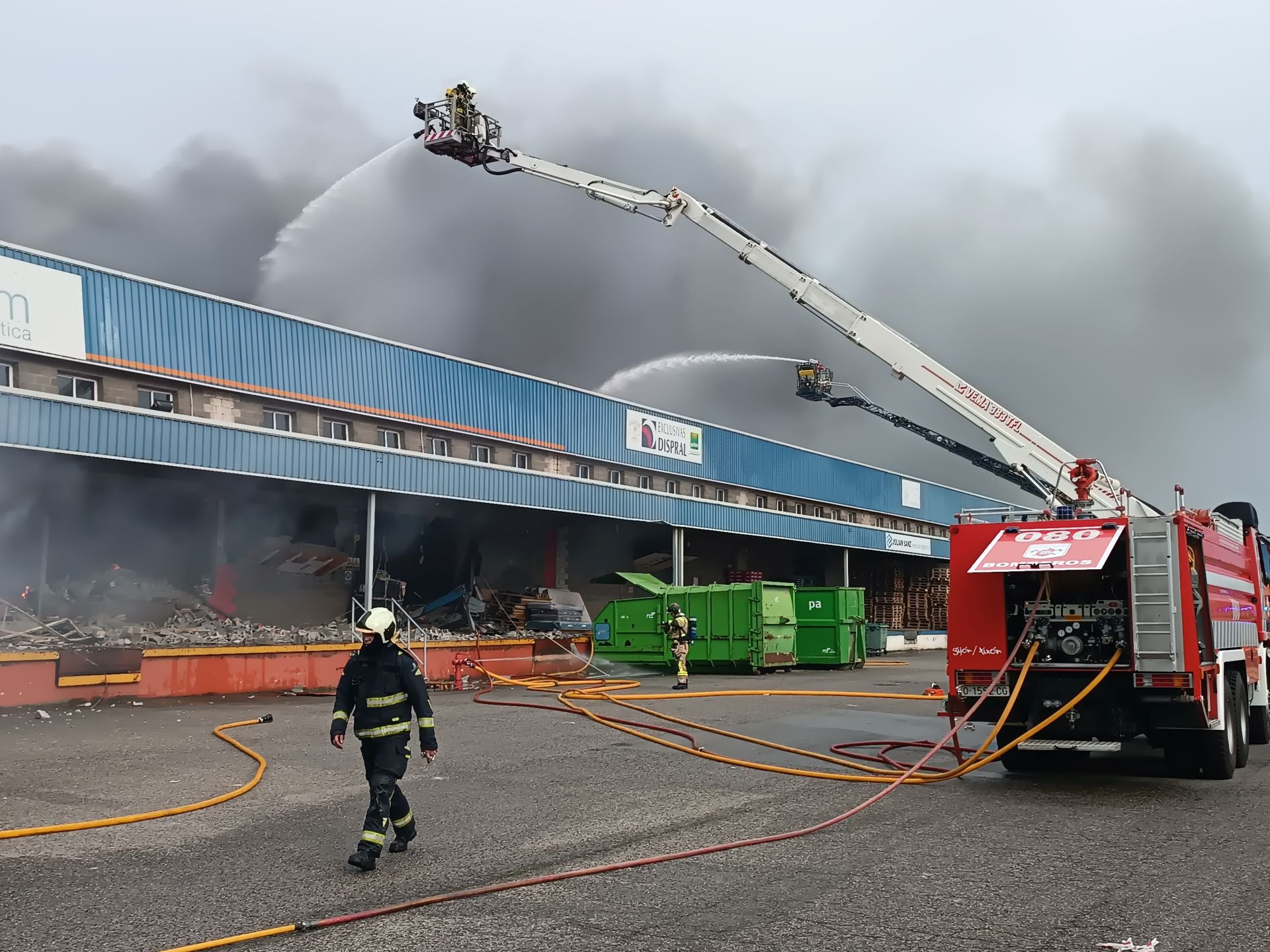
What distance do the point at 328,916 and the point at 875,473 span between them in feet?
150

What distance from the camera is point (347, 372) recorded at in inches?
1019

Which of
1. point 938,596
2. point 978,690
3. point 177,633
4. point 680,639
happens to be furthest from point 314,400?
point 938,596

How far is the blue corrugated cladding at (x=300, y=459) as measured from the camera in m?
19.0

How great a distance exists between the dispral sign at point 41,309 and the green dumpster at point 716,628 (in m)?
13.7

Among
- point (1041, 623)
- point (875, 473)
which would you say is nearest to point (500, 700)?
point (1041, 623)

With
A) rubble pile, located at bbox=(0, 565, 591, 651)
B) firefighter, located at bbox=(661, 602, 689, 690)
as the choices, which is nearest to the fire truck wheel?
firefighter, located at bbox=(661, 602, 689, 690)

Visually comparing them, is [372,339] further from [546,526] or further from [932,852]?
[932,852]

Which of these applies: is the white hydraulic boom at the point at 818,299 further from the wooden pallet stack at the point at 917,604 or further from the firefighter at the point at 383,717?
the wooden pallet stack at the point at 917,604

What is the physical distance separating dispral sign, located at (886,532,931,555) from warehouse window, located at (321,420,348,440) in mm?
27997

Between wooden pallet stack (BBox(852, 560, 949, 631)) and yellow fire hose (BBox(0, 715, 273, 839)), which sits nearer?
yellow fire hose (BBox(0, 715, 273, 839))

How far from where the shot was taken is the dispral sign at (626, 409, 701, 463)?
34.2 m

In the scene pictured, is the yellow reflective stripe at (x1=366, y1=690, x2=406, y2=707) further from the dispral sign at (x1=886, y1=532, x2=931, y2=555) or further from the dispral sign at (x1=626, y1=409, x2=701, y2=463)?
the dispral sign at (x1=886, y1=532, x2=931, y2=555)

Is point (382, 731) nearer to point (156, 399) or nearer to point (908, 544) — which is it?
point (156, 399)

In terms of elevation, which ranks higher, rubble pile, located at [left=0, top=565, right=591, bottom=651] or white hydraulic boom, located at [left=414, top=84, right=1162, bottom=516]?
white hydraulic boom, located at [left=414, top=84, right=1162, bottom=516]
